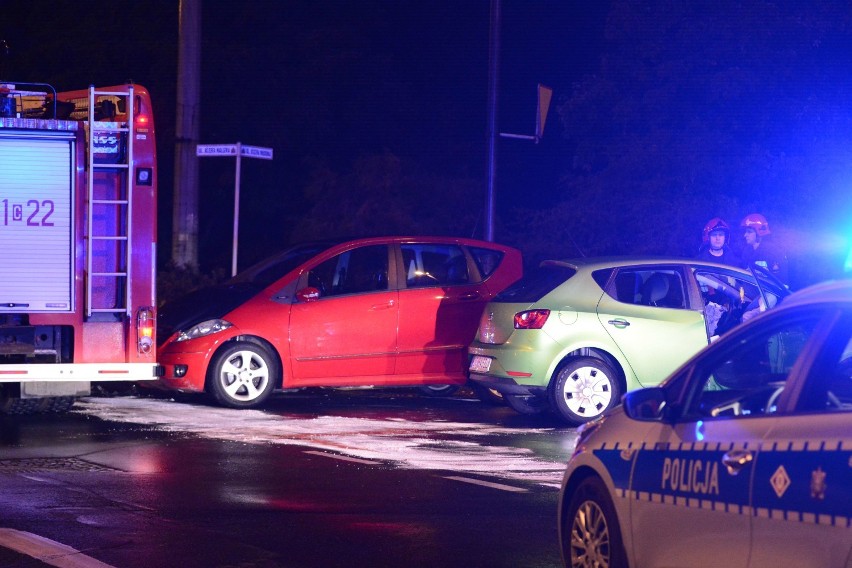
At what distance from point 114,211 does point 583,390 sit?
14.4ft

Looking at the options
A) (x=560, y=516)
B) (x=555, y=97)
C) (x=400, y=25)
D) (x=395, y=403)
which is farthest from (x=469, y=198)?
(x=560, y=516)

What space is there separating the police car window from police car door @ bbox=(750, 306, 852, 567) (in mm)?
156

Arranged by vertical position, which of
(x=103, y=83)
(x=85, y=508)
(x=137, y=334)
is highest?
(x=103, y=83)

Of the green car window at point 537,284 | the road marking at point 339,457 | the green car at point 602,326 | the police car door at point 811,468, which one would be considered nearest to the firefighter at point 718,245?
the green car at point 602,326

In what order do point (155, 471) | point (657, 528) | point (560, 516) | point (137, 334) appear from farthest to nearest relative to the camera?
point (137, 334) < point (155, 471) < point (560, 516) < point (657, 528)

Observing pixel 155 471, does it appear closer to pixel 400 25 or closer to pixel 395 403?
pixel 395 403

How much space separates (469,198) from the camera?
33094 millimetres

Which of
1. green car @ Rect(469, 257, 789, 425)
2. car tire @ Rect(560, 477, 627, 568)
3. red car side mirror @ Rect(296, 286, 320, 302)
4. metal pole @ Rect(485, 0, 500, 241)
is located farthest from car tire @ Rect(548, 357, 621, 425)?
car tire @ Rect(560, 477, 627, 568)

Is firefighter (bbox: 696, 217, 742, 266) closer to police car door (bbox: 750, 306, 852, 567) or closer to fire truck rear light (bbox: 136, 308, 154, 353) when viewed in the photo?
fire truck rear light (bbox: 136, 308, 154, 353)

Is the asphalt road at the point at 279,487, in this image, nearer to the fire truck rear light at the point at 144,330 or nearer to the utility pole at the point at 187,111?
the fire truck rear light at the point at 144,330

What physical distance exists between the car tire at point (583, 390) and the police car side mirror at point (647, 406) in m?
7.53

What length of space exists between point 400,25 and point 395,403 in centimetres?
2610

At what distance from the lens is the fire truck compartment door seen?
12.0m

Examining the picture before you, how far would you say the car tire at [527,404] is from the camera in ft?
45.5
